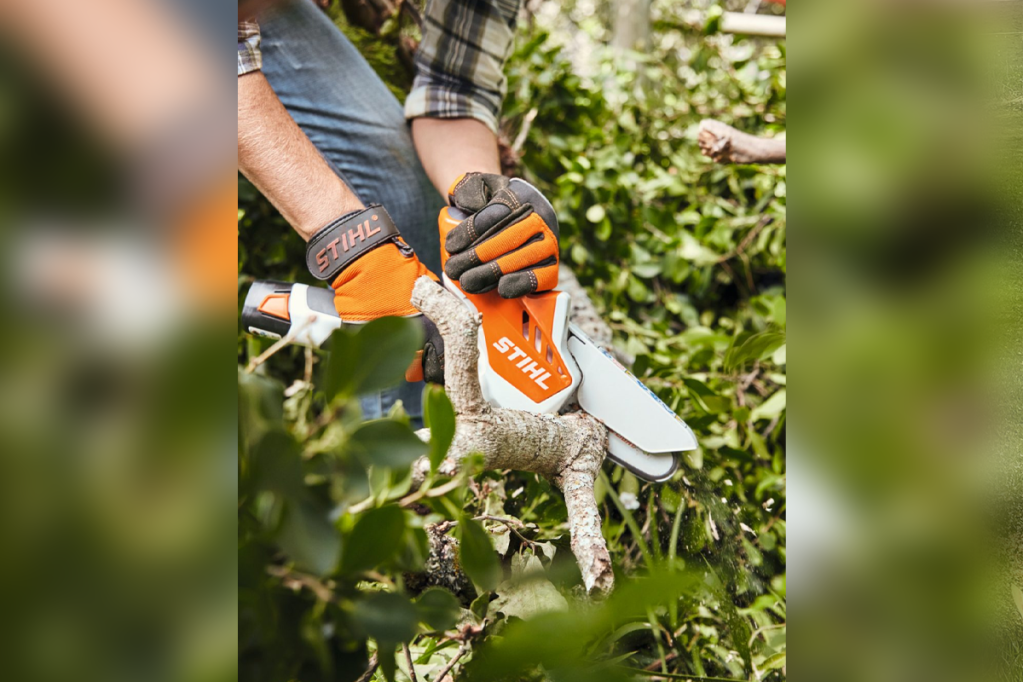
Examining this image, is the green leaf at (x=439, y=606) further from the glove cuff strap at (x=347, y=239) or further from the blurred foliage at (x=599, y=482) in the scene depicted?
the glove cuff strap at (x=347, y=239)

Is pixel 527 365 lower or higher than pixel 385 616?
lower

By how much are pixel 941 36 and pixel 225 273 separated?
0.32 meters

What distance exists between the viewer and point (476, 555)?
0.38 m

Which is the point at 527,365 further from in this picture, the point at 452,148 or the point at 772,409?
the point at 772,409

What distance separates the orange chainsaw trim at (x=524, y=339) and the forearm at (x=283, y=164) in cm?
15

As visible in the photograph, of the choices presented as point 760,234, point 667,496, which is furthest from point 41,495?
point 760,234

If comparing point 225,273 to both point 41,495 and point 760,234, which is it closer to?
point 41,495

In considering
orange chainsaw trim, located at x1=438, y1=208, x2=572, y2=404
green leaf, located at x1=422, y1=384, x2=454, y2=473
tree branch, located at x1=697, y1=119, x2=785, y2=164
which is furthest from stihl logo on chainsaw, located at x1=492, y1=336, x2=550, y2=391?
tree branch, located at x1=697, y1=119, x2=785, y2=164

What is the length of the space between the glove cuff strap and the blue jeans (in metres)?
0.42

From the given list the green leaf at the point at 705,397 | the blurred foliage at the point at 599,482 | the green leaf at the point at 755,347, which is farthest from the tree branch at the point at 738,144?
the green leaf at the point at 705,397

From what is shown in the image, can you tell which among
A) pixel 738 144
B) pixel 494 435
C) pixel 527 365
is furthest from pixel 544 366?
pixel 738 144

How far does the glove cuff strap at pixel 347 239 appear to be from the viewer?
84 cm

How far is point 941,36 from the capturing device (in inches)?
11.9

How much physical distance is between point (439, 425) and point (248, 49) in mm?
654
